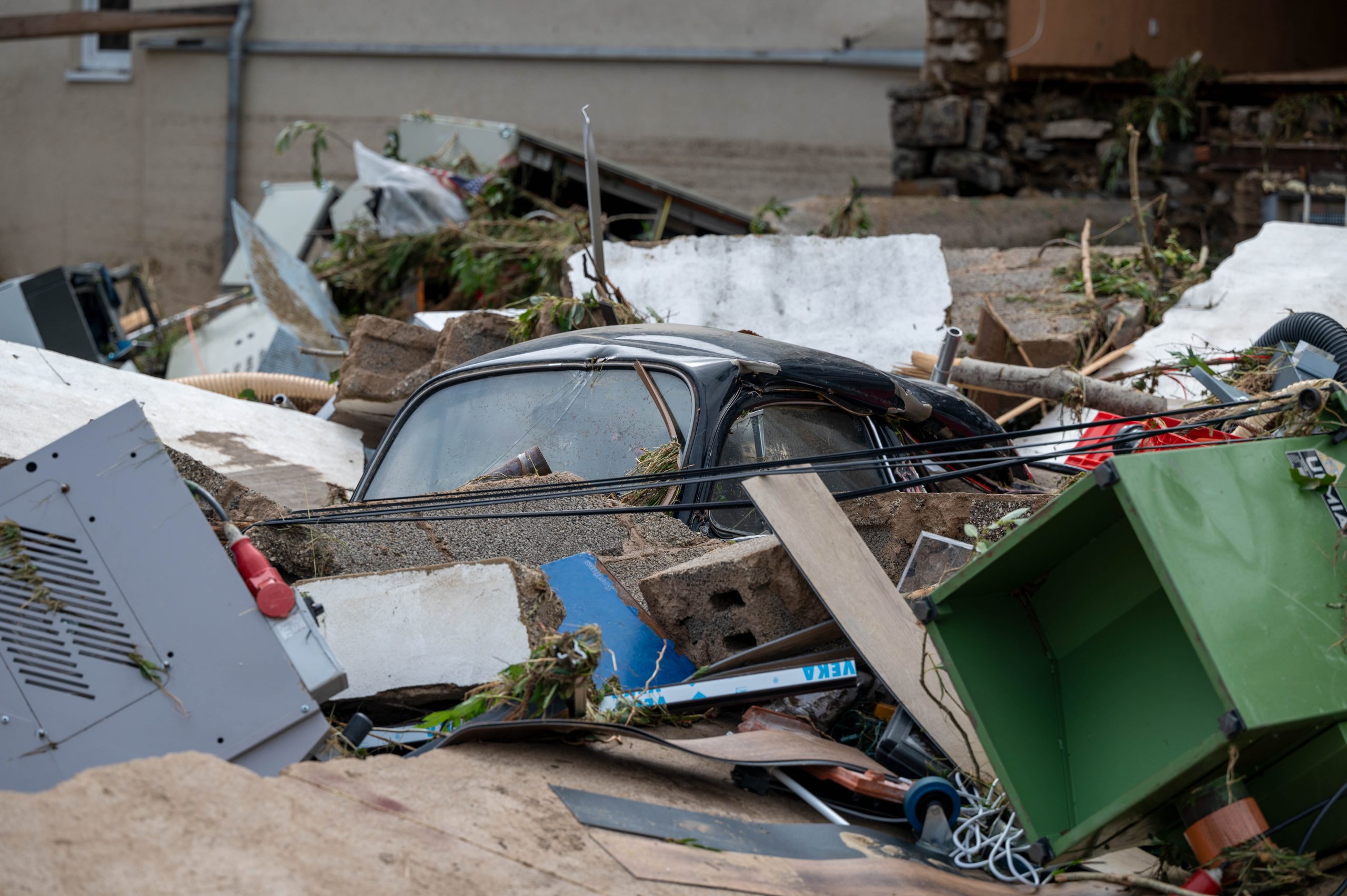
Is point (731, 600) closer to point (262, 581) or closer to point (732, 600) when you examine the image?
point (732, 600)

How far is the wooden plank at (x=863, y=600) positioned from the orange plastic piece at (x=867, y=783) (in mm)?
217

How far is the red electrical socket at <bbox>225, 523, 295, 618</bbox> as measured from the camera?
2.46m

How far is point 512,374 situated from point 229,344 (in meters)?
6.10

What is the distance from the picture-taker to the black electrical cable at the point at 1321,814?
7.66 feet

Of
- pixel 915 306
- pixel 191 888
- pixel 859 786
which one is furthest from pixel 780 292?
pixel 191 888

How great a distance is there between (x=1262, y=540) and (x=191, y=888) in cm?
213

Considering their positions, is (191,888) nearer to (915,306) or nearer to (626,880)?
(626,880)

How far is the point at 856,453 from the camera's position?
3.38 metres

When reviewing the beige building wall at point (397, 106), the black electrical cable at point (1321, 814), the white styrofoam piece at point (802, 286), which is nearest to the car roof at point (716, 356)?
the black electrical cable at point (1321, 814)

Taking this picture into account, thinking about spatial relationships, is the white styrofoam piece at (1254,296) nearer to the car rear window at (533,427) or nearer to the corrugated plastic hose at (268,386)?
the car rear window at (533,427)

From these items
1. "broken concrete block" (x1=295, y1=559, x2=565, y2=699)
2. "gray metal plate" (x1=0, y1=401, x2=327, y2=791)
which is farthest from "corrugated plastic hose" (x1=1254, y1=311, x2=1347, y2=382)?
"gray metal plate" (x1=0, y1=401, x2=327, y2=791)

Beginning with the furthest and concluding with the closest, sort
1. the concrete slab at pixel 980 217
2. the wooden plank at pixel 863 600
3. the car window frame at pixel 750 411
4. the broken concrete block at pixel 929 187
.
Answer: the broken concrete block at pixel 929 187
the concrete slab at pixel 980 217
the car window frame at pixel 750 411
the wooden plank at pixel 863 600

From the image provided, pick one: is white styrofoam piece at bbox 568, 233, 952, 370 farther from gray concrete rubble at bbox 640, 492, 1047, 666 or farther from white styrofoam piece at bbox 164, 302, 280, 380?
gray concrete rubble at bbox 640, 492, 1047, 666

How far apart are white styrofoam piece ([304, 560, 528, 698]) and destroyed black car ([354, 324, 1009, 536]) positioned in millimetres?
809
